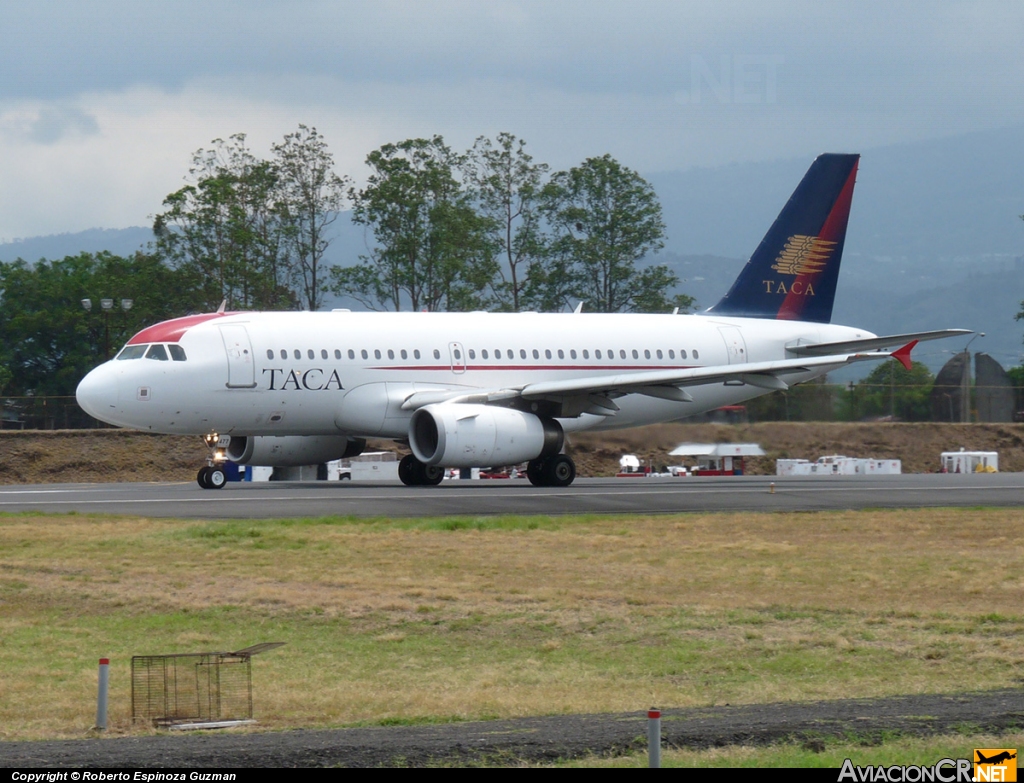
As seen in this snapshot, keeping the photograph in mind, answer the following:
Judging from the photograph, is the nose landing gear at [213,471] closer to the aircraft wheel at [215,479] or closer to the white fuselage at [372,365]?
the aircraft wheel at [215,479]

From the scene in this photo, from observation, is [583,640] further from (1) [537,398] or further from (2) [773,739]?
(1) [537,398]

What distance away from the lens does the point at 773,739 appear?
31.0 feet

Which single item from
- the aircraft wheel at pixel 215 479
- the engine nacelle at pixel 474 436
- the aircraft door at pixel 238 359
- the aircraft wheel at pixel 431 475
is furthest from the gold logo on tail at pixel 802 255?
the aircraft wheel at pixel 215 479

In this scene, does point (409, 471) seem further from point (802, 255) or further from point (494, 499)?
point (802, 255)

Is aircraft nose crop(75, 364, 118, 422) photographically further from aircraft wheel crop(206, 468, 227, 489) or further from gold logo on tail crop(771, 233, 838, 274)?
gold logo on tail crop(771, 233, 838, 274)

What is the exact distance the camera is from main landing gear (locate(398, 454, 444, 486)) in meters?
35.1

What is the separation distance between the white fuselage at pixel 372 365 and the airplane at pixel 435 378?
0.04 metres

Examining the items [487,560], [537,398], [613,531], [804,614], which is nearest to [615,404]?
[537,398]

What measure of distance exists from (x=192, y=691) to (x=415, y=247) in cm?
6670

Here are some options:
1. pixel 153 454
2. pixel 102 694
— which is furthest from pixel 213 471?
pixel 102 694

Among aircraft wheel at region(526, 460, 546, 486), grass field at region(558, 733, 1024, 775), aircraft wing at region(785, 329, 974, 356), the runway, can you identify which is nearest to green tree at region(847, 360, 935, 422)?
aircraft wing at region(785, 329, 974, 356)

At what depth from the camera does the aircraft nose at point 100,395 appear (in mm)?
31703

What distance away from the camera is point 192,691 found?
11.7 m

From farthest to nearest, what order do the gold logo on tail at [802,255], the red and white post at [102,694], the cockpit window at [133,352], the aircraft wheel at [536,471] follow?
the gold logo on tail at [802,255] → the aircraft wheel at [536,471] → the cockpit window at [133,352] → the red and white post at [102,694]
